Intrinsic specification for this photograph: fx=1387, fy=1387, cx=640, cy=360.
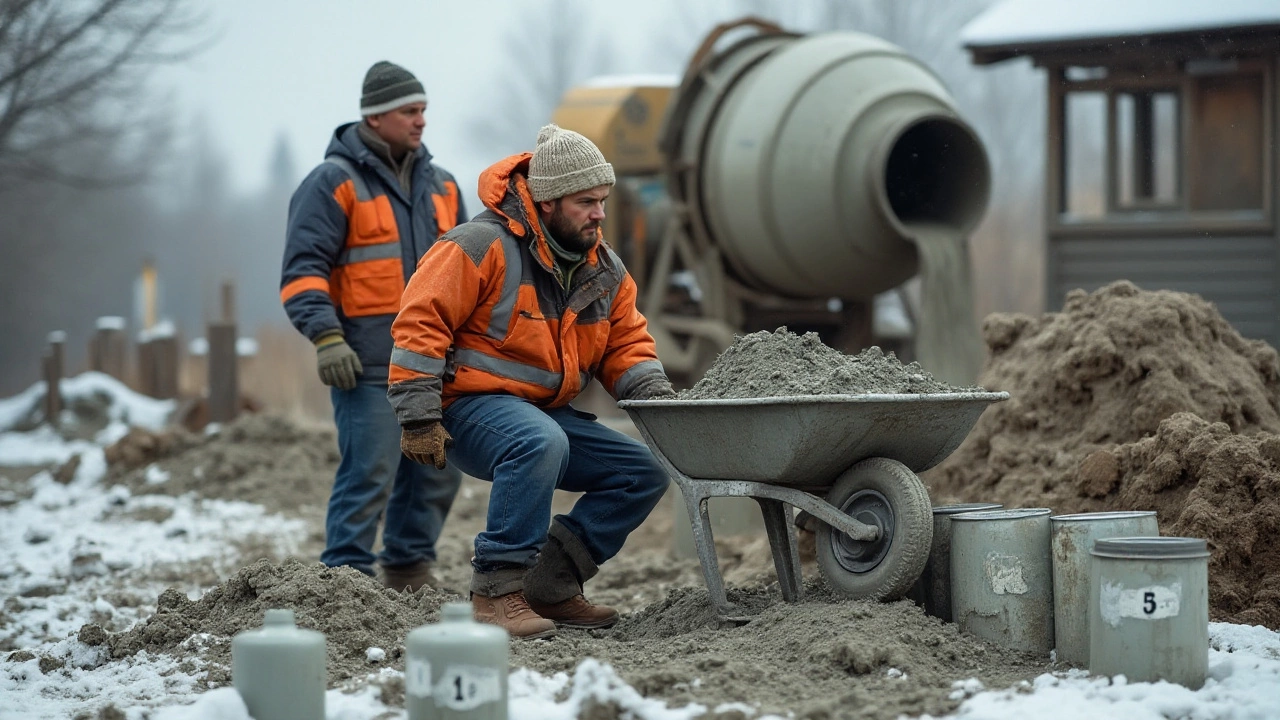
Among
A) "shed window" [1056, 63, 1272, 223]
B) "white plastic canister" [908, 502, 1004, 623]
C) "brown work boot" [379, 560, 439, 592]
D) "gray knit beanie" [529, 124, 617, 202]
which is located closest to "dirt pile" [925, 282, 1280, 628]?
"white plastic canister" [908, 502, 1004, 623]

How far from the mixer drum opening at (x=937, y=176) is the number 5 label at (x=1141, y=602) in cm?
533

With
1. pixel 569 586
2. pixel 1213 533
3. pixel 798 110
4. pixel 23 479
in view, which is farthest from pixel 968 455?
pixel 23 479

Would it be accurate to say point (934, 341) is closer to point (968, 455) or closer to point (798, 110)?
point (798, 110)

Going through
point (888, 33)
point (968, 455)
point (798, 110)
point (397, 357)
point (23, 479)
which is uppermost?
point (888, 33)

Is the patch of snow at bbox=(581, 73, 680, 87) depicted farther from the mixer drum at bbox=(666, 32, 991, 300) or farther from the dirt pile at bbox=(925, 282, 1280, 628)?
the dirt pile at bbox=(925, 282, 1280, 628)

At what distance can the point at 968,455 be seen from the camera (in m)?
5.37

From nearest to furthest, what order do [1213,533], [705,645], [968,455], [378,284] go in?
1. [705,645]
2. [1213,533]
3. [378,284]
4. [968,455]

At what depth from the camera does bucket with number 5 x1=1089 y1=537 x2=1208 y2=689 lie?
321 cm

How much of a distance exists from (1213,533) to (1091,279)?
214 inches

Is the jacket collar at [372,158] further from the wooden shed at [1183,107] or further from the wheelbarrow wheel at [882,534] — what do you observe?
the wooden shed at [1183,107]

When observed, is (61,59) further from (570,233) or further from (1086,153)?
(1086,153)

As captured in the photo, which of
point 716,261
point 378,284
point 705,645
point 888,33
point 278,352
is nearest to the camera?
point 705,645

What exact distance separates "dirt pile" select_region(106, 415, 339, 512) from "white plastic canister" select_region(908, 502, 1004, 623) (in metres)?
5.09

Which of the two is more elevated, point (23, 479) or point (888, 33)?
point (888, 33)
